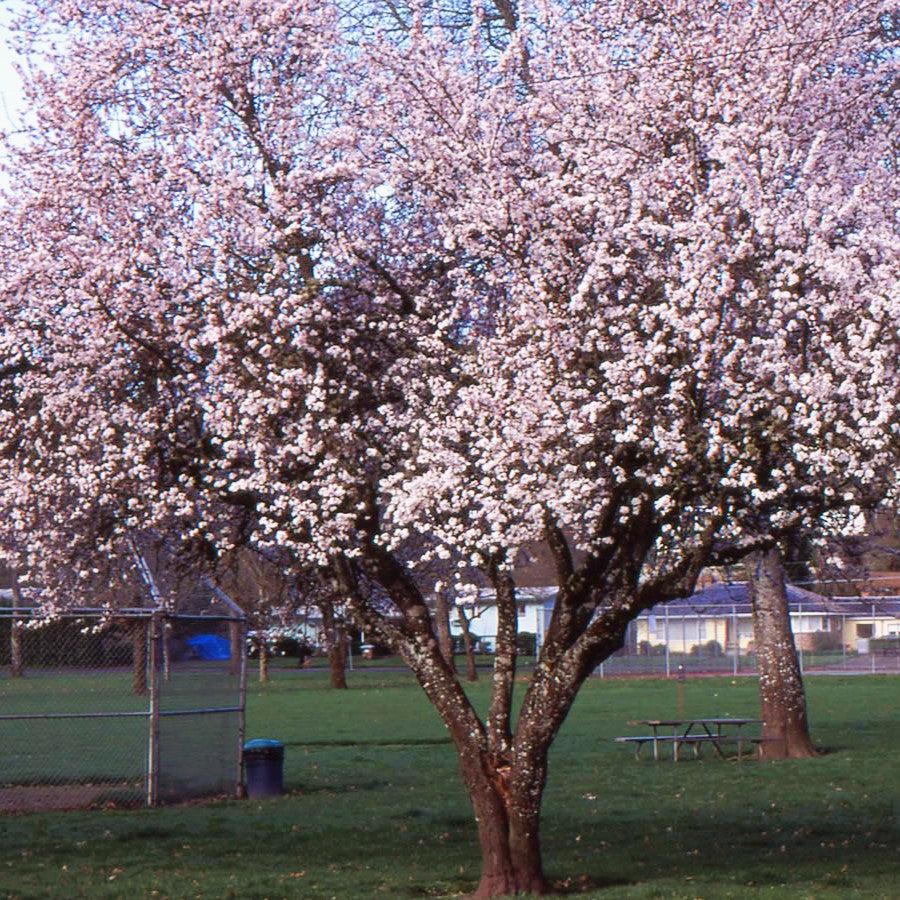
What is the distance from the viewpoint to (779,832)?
15258mm

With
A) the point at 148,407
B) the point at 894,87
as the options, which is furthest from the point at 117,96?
the point at 894,87

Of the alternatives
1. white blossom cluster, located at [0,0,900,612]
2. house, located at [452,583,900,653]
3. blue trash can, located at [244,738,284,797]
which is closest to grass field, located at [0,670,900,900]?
blue trash can, located at [244,738,284,797]

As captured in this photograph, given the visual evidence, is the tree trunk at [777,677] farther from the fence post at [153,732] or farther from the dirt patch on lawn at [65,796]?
the dirt patch on lawn at [65,796]

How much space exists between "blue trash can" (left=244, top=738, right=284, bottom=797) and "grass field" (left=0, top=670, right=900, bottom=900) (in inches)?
15.9

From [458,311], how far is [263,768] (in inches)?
381

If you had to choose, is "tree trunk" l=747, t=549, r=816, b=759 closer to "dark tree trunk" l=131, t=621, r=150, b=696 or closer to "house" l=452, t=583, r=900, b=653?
"dark tree trunk" l=131, t=621, r=150, b=696

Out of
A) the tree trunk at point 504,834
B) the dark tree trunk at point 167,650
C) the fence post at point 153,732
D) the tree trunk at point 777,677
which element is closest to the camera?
the tree trunk at point 504,834

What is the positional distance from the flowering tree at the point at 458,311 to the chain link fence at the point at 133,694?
4.31 metres

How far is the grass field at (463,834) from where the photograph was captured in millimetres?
12289

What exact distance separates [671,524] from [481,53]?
496cm

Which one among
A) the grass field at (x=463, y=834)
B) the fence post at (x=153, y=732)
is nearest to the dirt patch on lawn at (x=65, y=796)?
the fence post at (x=153, y=732)

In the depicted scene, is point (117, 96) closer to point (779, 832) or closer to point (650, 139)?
point (650, 139)

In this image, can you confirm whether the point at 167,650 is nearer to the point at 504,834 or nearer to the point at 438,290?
the point at 504,834

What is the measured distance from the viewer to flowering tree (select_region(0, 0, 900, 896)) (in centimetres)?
995
